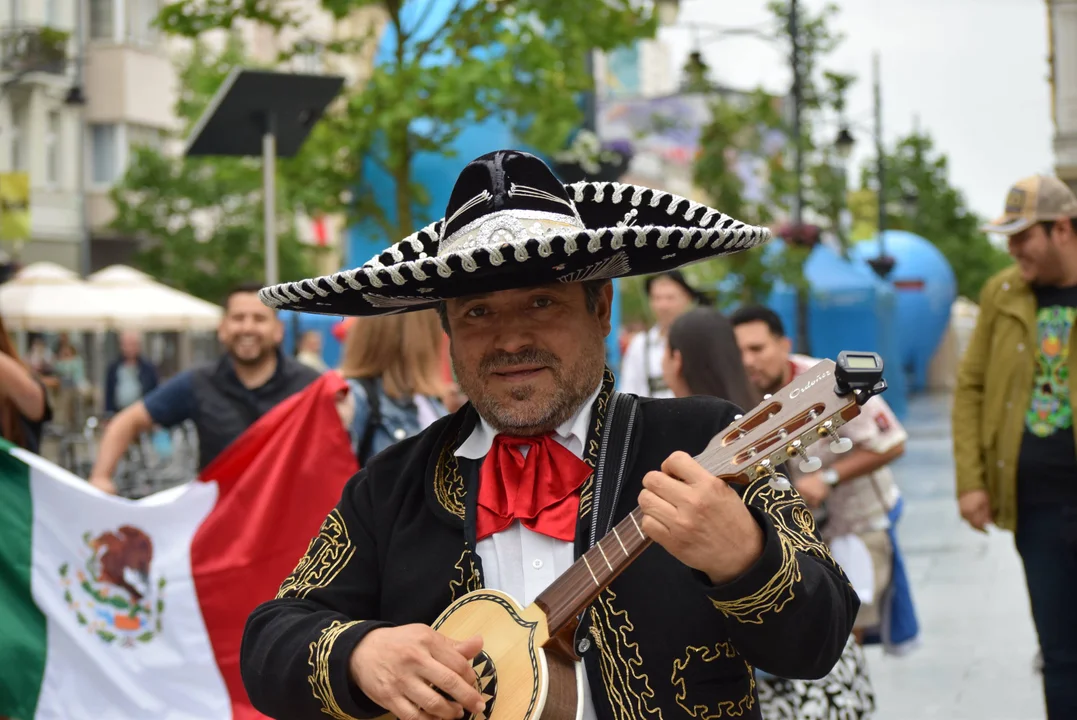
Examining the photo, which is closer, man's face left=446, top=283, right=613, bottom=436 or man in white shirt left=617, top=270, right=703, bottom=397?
man's face left=446, top=283, right=613, bottom=436

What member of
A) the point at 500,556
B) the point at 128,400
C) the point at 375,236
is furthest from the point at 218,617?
the point at 128,400

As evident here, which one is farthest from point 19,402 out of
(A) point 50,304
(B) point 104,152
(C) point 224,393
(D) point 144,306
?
(B) point 104,152

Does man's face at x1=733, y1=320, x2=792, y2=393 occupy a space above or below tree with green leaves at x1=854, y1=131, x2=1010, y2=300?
below

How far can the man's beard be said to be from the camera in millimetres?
2648

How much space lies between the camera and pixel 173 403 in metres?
6.62

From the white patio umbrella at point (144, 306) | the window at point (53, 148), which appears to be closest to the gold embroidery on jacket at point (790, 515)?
the white patio umbrella at point (144, 306)

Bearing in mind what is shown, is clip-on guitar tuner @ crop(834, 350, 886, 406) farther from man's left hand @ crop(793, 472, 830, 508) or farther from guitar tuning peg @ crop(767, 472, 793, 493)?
man's left hand @ crop(793, 472, 830, 508)

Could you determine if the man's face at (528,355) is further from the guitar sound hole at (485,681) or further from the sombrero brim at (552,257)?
the guitar sound hole at (485,681)

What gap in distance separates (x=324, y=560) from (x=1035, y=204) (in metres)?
3.71

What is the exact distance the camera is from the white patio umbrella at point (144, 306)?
66.5 feet

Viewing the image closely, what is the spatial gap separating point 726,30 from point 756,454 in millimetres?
18260

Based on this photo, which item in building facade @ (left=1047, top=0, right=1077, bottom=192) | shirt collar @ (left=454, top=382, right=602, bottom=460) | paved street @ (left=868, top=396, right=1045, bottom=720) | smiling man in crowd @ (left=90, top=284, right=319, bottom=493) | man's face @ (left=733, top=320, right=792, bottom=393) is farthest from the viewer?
building facade @ (left=1047, top=0, right=1077, bottom=192)

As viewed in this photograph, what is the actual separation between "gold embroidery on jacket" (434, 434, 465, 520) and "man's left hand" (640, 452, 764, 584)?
0.57 meters

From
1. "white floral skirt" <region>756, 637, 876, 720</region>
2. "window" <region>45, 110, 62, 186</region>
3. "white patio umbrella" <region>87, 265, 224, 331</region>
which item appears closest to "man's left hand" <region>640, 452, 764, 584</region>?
"white floral skirt" <region>756, 637, 876, 720</region>
